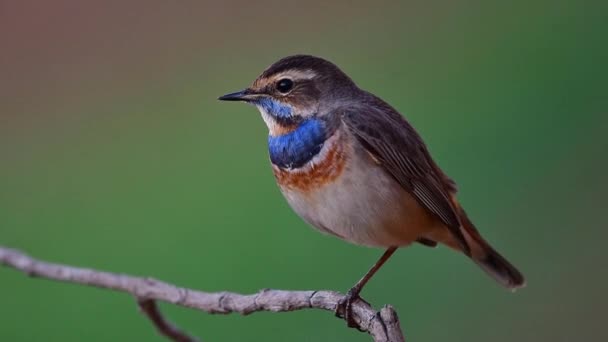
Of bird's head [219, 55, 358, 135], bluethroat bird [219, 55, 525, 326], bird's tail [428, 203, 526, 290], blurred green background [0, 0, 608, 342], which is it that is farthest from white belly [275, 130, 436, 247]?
blurred green background [0, 0, 608, 342]

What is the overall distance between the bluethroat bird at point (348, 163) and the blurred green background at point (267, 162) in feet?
1.94

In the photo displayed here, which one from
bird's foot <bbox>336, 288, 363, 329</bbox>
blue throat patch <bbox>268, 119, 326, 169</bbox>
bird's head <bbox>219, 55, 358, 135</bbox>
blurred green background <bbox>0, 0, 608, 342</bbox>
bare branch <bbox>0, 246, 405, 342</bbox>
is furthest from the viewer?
→ blurred green background <bbox>0, 0, 608, 342</bbox>

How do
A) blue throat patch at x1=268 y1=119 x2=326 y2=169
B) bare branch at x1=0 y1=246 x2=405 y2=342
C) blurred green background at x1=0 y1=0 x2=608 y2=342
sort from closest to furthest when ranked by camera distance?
bare branch at x1=0 y1=246 x2=405 y2=342 < blue throat patch at x1=268 y1=119 x2=326 y2=169 < blurred green background at x1=0 y1=0 x2=608 y2=342

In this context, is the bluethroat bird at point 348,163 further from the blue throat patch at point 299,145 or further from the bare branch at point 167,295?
the bare branch at point 167,295

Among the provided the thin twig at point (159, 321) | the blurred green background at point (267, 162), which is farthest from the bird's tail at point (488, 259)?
the thin twig at point (159, 321)

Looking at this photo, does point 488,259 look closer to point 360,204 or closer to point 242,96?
point 360,204

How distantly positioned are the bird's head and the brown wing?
10 centimetres

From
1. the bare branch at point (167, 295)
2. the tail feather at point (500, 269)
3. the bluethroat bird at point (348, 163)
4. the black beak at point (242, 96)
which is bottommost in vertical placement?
the bare branch at point (167, 295)

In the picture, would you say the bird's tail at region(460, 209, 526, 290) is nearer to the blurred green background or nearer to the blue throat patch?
the blurred green background

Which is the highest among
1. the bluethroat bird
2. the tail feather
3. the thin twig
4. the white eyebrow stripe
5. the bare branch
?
the white eyebrow stripe

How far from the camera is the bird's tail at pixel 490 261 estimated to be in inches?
109

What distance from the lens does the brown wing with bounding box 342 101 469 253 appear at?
243cm

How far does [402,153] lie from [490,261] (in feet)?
1.74

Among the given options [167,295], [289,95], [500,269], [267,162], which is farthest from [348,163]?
[267,162]
